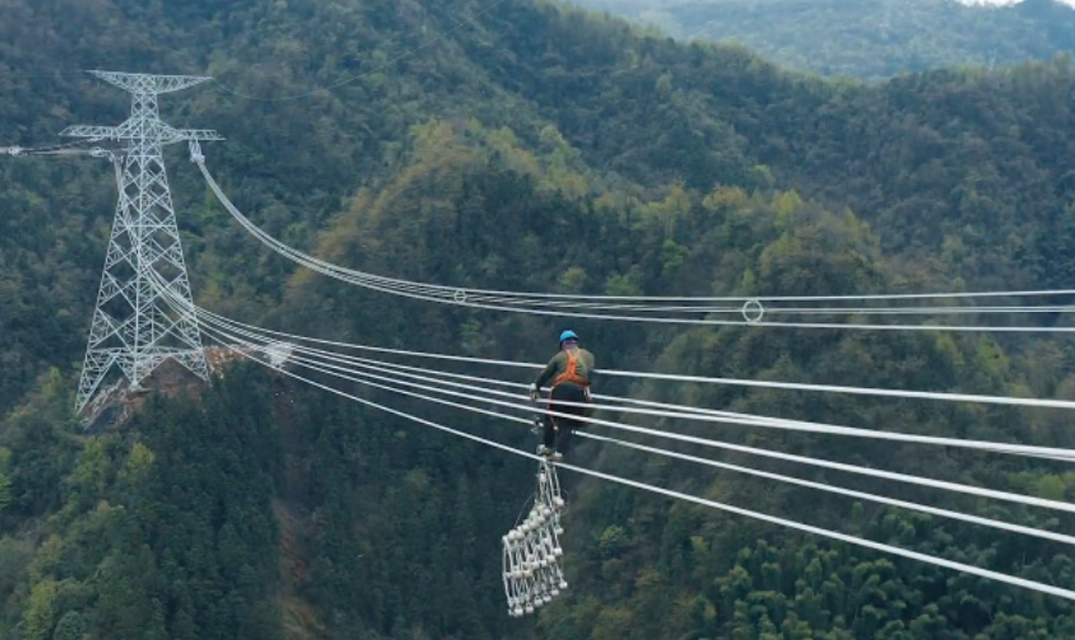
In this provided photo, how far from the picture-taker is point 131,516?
89.2 feet

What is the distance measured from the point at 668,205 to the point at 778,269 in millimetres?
5437

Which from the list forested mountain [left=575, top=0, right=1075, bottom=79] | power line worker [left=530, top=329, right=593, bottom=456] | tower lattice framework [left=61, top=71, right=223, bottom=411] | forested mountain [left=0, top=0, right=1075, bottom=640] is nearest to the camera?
power line worker [left=530, top=329, right=593, bottom=456]

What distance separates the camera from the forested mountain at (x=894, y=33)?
8275 centimetres

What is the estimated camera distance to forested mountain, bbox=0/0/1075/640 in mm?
27000

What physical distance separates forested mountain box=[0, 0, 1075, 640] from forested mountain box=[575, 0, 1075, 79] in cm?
3069

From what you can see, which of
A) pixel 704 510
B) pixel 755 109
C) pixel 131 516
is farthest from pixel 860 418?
pixel 755 109

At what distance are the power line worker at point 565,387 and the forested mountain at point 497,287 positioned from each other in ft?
48.1

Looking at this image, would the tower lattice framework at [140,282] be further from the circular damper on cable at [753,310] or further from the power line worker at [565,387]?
the power line worker at [565,387]

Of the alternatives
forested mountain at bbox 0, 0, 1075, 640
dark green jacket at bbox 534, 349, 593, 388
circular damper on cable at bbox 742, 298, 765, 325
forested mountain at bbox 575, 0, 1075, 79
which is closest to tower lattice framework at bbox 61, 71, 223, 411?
forested mountain at bbox 0, 0, 1075, 640

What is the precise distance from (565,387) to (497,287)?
2354cm

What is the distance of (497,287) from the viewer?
3506 centimetres

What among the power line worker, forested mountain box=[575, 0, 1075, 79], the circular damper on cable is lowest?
the power line worker

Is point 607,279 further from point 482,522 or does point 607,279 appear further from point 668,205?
point 482,522

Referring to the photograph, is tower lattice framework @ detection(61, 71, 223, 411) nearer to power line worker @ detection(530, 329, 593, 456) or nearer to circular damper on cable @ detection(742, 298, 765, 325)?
circular damper on cable @ detection(742, 298, 765, 325)
